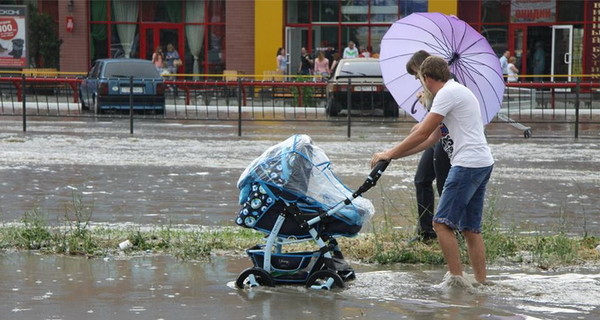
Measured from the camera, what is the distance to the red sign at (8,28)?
35.6 meters

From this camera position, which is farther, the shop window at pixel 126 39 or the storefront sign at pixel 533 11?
the shop window at pixel 126 39

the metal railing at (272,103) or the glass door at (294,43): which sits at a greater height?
the glass door at (294,43)

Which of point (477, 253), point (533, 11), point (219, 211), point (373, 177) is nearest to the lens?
point (373, 177)

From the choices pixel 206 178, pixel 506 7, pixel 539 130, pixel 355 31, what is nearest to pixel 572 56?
pixel 506 7

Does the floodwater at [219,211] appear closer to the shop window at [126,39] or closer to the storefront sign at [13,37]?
the storefront sign at [13,37]

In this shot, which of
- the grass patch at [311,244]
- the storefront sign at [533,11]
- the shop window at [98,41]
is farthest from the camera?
the shop window at [98,41]

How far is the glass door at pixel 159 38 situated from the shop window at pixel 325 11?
17.1ft

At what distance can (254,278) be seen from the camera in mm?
7727

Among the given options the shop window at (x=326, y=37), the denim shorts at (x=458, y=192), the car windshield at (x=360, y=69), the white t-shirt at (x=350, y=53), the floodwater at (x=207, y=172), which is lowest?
the floodwater at (x=207, y=172)

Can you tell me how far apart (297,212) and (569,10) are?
33013 mm

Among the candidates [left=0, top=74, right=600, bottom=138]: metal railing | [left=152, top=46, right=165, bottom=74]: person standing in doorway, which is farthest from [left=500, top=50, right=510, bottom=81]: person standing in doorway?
[left=152, top=46, right=165, bottom=74]: person standing in doorway

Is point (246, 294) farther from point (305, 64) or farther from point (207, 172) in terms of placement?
point (305, 64)

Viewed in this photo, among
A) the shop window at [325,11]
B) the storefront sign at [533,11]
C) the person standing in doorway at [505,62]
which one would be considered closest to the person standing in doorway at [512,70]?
the person standing in doorway at [505,62]

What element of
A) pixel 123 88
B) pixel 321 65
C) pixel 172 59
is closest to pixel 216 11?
pixel 172 59
